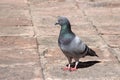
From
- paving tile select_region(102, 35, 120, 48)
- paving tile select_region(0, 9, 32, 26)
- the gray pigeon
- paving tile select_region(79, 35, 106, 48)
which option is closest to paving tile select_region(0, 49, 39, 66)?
the gray pigeon

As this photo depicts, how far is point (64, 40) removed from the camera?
7340 millimetres

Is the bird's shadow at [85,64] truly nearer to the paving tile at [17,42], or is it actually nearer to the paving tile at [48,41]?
the paving tile at [48,41]

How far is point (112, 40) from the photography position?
10031 mm

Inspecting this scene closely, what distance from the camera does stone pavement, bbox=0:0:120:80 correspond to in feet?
25.6

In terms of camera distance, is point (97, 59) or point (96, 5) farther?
point (96, 5)

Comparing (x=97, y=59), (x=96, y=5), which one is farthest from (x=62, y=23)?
(x=96, y=5)

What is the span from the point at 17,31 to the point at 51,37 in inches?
37.2

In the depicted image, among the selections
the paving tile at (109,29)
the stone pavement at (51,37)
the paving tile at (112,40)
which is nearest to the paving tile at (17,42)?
the stone pavement at (51,37)

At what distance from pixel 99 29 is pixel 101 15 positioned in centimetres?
160

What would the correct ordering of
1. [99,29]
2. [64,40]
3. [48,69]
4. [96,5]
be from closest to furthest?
[64,40] → [48,69] → [99,29] → [96,5]

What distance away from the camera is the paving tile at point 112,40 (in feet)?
31.8

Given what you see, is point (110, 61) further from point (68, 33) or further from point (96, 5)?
point (96, 5)

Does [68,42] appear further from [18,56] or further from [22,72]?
[18,56]

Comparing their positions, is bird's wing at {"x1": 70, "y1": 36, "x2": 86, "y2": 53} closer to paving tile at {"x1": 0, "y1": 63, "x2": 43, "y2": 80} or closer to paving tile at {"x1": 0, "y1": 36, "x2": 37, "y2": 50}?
paving tile at {"x1": 0, "y1": 63, "x2": 43, "y2": 80}
